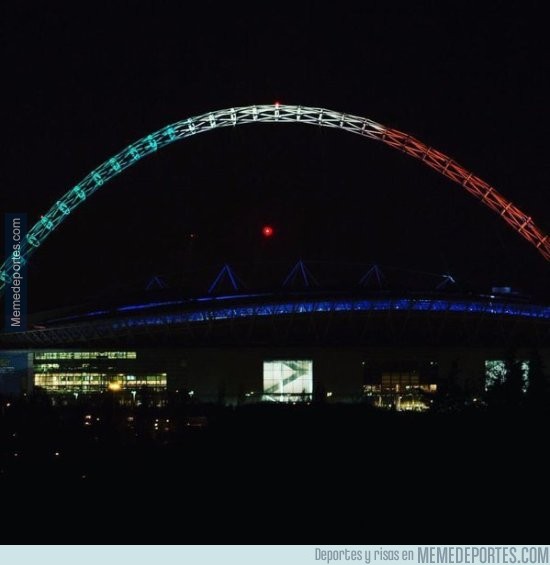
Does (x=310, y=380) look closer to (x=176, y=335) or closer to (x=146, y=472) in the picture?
(x=176, y=335)

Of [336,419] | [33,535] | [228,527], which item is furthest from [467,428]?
[33,535]

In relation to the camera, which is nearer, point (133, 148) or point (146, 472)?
point (146, 472)

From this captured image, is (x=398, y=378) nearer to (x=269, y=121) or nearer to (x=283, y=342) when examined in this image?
(x=283, y=342)

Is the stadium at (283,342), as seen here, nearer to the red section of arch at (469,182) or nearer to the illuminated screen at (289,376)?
the illuminated screen at (289,376)

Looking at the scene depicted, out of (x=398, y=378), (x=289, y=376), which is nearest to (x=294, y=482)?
(x=289, y=376)

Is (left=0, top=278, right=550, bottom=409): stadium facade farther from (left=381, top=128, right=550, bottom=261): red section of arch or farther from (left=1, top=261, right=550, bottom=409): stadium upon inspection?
(left=381, top=128, right=550, bottom=261): red section of arch

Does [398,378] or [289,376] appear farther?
[398,378]

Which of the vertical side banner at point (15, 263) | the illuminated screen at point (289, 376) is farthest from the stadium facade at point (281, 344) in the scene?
the vertical side banner at point (15, 263)
